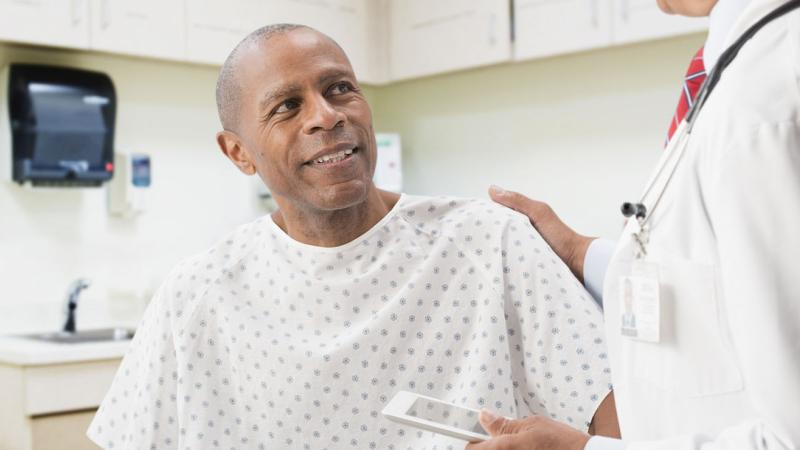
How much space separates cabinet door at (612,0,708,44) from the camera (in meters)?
2.84

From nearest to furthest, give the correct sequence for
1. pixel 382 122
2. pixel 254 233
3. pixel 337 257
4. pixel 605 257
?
1. pixel 605 257
2. pixel 337 257
3. pixel 254 233
4. pixel 382 122

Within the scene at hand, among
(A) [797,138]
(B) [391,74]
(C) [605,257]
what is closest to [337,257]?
(C) [605,257]

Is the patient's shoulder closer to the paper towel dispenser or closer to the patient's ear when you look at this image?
the patient's ear

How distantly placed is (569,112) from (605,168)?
271mm

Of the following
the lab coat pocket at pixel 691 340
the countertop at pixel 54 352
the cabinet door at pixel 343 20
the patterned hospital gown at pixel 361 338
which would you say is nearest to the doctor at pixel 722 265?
the lab coat pocket at pixel 691 340

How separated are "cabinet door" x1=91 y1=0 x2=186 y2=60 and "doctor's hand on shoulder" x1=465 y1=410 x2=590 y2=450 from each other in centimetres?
243

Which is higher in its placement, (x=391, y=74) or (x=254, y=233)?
(x=391, y=74)

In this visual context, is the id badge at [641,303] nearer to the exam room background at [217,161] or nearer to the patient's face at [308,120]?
the patient's face at [308,120]

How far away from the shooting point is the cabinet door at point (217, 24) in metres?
3.21

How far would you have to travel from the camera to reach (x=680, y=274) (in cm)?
74

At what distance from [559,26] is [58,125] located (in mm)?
1716

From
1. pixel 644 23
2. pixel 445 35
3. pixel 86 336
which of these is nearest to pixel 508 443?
pixel 644 23

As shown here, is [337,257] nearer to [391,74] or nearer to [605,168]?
[605,168]

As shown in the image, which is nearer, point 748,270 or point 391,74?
point 748,270
